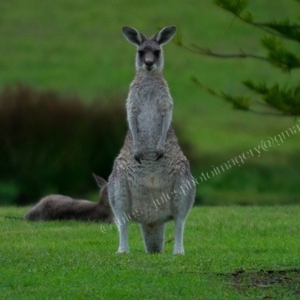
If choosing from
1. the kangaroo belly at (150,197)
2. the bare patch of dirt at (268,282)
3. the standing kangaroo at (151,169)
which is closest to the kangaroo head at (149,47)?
the standing kangaroo at (151,169)

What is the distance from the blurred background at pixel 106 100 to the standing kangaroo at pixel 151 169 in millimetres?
4235

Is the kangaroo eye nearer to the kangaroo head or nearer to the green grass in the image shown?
the kangaroo head

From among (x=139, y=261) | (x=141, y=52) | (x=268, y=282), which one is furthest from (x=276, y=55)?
(x=268, y=282)

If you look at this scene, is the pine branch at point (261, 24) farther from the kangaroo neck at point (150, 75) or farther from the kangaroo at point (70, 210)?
the kangaroo neck at point (150, 75)

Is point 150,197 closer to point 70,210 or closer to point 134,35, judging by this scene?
point 134,35

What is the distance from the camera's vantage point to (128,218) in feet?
32.0

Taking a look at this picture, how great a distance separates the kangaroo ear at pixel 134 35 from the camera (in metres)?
10.0

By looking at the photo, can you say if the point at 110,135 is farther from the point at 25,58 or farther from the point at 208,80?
the point at 25,58

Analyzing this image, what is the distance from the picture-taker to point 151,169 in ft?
31.8

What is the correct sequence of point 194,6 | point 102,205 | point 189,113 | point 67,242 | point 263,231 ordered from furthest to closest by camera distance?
point 194,6 → point 189,113 → point 102,205 → point 263,231 → point 67,242

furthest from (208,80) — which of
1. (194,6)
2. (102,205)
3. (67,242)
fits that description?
(67,242)

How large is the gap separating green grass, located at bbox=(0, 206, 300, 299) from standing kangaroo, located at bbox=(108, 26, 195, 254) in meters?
0.38

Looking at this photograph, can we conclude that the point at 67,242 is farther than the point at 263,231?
No

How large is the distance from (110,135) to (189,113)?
7.84 m
